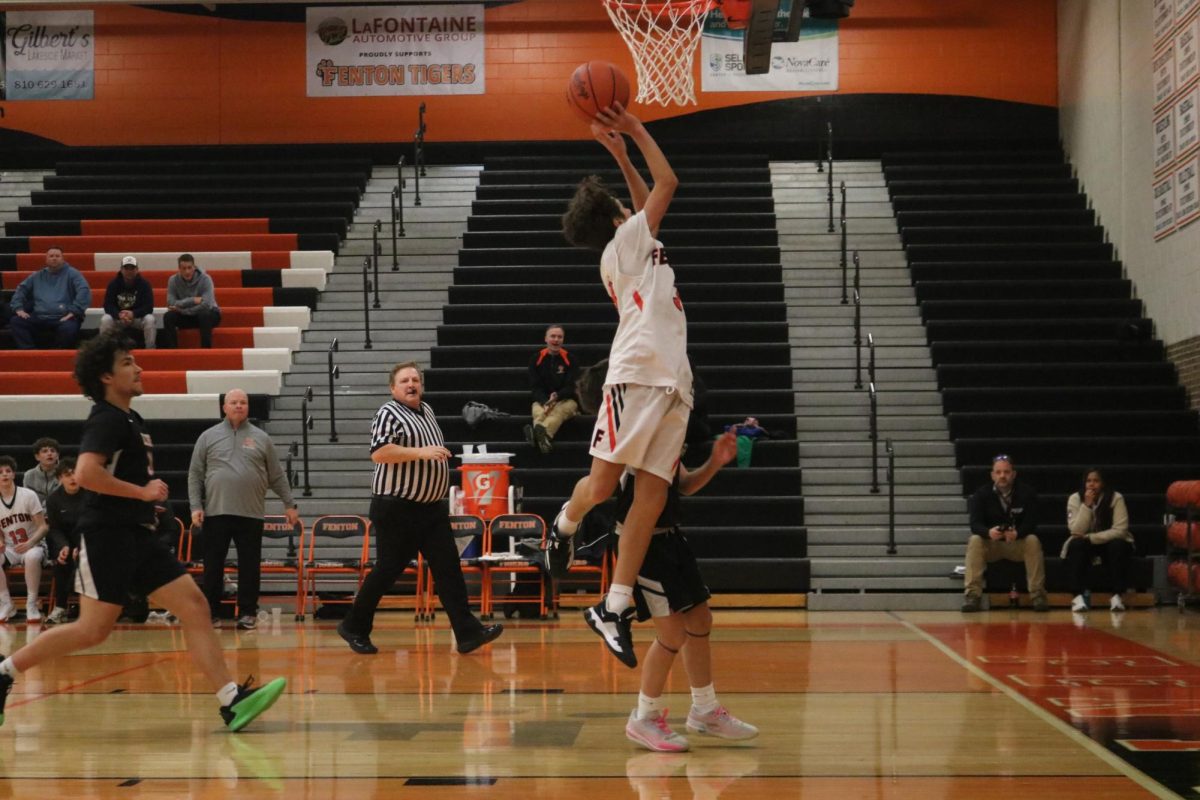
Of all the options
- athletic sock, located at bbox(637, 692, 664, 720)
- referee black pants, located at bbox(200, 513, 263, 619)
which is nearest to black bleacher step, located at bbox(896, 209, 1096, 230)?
referee black pants, located at bbox(200, 513, 263, 619)

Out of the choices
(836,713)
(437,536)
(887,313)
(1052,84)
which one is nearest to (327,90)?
(887,313)

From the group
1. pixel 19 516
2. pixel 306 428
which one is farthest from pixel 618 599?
pixel 306 428

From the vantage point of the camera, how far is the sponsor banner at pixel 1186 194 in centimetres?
1238

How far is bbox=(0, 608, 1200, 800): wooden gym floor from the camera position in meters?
4.30

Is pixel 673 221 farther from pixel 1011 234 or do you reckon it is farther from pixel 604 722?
pixel 604 722

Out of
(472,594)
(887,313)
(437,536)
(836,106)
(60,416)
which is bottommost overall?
(472,594)

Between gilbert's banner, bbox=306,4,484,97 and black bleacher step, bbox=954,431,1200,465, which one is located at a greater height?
gilbert's banner, bbox=306,4,484,97

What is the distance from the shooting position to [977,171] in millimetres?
16906

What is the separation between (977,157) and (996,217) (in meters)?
1.60

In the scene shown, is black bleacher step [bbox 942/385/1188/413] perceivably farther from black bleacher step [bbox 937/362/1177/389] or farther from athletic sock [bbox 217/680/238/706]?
athletic sock [bbox 217/680/238/706]

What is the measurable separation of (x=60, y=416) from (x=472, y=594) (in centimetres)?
480

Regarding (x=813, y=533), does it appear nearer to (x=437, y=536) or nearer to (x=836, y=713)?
(x=437, y=536)

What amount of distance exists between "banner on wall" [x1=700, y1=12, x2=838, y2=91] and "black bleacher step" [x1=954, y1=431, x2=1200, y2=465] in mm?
6512

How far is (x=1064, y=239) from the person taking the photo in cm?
1552
